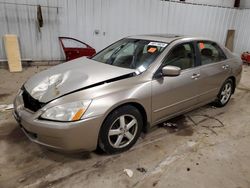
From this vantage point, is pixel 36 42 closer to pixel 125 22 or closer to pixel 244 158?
pixel 125 22

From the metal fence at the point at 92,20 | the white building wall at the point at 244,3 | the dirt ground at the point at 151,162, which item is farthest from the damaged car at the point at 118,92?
the white building wall at the point at 244,3

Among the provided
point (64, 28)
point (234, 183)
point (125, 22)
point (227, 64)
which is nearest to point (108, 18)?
point (125, 22)

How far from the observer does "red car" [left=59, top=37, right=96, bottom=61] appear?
5535mm

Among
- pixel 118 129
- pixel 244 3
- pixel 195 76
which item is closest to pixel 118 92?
pixel 118 129

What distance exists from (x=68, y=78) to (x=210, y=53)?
7.00ft

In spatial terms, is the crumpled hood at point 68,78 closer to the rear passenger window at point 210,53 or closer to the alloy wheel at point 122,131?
the alloy wheel at point 122,131

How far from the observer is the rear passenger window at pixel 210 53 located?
3047 millimetres

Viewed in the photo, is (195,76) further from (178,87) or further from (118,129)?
(118,129)

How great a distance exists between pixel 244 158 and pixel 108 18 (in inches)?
201

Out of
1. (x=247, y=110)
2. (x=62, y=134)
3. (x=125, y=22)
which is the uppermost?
(x=125, y=22)

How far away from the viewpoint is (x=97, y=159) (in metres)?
2.29

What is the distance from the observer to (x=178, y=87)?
2.66 meters

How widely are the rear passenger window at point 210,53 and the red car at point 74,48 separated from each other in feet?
10.9

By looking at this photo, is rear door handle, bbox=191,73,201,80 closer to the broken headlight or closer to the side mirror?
the side mirror
